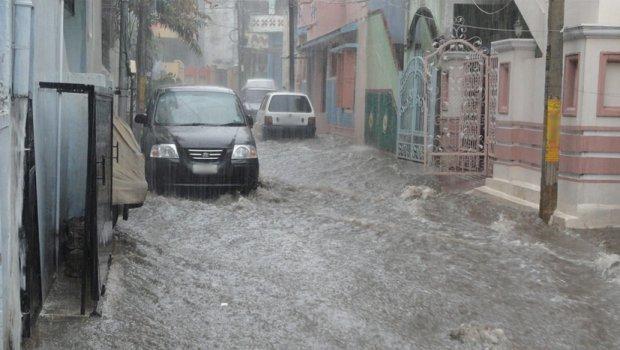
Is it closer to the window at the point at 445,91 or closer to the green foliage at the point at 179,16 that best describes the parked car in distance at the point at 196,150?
the window at the point at 445,91

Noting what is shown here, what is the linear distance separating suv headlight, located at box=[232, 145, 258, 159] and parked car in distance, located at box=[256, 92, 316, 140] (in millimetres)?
13900

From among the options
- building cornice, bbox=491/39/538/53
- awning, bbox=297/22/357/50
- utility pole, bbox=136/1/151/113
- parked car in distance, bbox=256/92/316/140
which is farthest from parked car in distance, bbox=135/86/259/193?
parked car in distance, bbox=256/92/316/140

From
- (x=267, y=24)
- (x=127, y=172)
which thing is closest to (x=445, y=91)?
(x=127, y=172)

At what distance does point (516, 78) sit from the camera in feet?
40.5

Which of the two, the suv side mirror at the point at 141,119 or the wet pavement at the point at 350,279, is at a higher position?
the suv side mirror at the point at 141,119

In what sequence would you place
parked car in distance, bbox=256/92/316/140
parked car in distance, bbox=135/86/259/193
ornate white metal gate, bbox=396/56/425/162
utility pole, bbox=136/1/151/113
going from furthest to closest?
parked car in distance, bbox=256/92/316/140
utility pole, bbox=136/1/151/113
ornate white metal gate, bbox=396/56/425/162
parked car in distance, bbox=135/86/259/193

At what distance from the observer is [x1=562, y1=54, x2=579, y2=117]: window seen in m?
10.4

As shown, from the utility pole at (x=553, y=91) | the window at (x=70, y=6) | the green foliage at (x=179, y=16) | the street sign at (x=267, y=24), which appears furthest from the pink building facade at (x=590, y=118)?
the street sign at (x=267, y=24)

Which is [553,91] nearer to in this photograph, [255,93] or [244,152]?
[244,152]

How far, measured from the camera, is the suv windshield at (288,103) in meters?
27.1

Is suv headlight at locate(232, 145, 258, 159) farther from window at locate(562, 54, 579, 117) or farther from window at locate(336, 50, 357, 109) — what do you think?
window at locate(336, 50, 357, 109)

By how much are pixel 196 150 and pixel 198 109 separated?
1353 millimetres

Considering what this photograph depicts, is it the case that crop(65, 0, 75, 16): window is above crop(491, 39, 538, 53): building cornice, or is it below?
above

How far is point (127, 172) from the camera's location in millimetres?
8164
